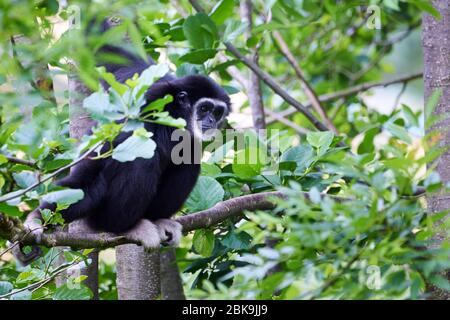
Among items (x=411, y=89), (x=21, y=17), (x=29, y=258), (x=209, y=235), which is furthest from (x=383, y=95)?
(x=21, y=17)

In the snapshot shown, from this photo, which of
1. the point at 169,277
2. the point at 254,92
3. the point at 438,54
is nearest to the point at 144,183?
the point at 169,277

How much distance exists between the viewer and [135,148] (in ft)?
9.98

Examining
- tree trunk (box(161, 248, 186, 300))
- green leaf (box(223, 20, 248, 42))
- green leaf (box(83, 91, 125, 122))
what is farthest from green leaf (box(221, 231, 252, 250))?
green leaf (box(83, 91, 125, 122))

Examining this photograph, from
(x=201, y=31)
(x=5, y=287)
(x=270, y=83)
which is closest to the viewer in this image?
(x=5, y=287)

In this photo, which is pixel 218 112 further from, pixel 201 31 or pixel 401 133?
pixel 401 133

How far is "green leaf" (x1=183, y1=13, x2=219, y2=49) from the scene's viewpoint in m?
5.24

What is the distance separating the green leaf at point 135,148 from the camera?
9.91 feet

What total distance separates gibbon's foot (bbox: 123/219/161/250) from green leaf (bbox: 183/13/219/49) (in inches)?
57.7

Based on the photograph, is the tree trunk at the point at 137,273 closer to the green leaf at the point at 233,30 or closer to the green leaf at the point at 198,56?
the green leaf at the point at 198,56

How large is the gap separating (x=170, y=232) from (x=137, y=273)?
49 centimetres

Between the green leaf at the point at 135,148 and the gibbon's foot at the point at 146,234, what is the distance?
1568 millimetres

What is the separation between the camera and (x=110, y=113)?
9.95ft

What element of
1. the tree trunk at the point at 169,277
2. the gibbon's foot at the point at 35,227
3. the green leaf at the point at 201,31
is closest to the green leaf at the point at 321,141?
the green leaf at the point at 201,31

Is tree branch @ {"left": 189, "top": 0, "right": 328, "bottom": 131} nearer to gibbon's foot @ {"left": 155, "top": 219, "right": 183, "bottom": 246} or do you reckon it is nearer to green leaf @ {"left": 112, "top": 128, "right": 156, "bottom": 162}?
gibbon's foot @ {"left": 155, "top": 219, "right": 183, "bottom": 246}
